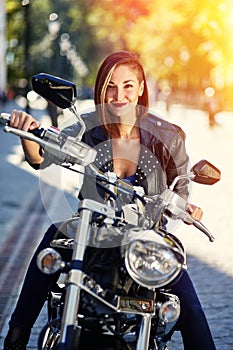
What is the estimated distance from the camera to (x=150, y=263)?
9.02ft

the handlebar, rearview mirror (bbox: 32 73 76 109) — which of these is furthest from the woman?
rearview mirror (bbox: 32 73 76 109)

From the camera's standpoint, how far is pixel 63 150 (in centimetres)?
279

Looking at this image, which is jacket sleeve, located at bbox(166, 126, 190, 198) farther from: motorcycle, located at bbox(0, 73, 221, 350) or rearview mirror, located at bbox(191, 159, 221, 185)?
motorcycle, located at bbox(0, 73, 221, 350)

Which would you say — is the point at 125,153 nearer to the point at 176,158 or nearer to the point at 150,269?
the point at 176,158

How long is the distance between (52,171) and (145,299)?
858 mm

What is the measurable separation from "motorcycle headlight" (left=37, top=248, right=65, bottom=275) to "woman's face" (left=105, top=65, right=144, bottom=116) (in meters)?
0.84

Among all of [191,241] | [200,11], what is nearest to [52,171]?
[191,241]

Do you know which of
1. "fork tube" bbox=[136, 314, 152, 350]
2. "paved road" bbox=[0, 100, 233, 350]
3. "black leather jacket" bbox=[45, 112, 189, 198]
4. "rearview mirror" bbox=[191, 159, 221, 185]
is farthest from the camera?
"paved road" bbox=[0, 100, 233, 350]

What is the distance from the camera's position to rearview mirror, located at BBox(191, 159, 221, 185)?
3.19m

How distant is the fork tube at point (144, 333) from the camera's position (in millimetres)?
2840

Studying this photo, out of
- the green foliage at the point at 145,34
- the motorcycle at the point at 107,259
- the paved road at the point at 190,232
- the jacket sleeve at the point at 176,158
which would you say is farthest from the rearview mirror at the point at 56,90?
the green foliage at the point at 145,34

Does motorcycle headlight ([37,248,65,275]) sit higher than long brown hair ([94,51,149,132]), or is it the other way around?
long brown hair ([94,51,149,132])

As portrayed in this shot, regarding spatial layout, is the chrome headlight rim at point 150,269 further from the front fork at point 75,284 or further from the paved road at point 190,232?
the paved road at point 190,232

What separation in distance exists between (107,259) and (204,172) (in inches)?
23.1
